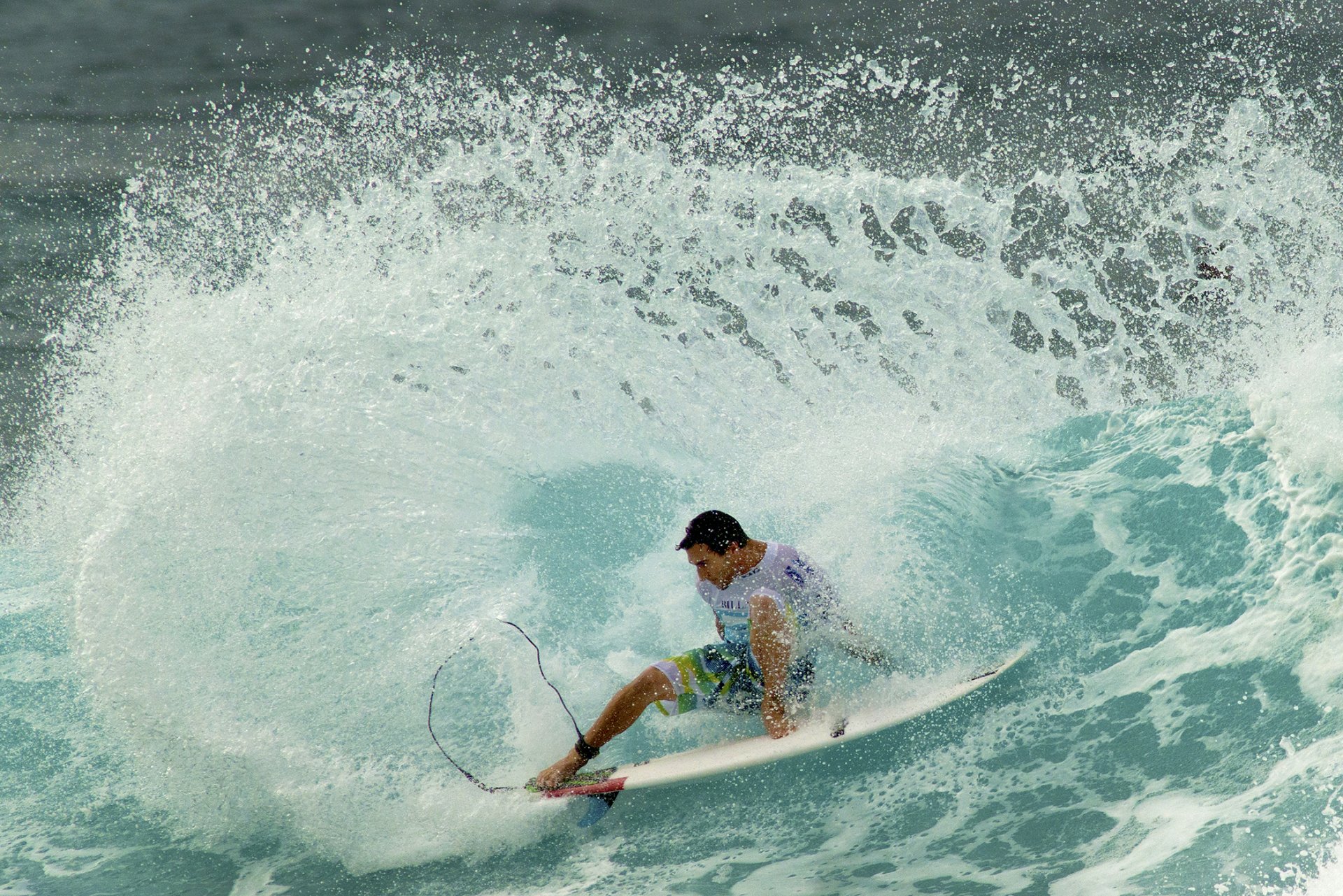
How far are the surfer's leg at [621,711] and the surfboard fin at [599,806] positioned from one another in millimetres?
169

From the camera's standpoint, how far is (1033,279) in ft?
23.5

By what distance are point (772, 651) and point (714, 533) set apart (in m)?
0.58

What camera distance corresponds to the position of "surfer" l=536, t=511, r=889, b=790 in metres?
4.14

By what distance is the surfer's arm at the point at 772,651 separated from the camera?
4.13m

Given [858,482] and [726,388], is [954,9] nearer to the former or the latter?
[726,388]

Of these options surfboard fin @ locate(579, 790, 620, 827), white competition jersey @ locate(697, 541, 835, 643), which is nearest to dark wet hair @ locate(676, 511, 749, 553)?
white competition jersey @ locate(697, 541, 835, 643)

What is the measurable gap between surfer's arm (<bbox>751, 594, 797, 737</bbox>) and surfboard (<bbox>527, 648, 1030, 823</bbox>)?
0.42 ft

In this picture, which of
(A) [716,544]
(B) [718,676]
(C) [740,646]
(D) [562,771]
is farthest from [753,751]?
(A) [716,544]

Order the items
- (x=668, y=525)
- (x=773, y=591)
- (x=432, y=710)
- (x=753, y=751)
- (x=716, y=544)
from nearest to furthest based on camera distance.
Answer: (x=716, y=544)
(x=773, y=591)
(x=753, y=751)
(x=432, y=710)
(x=668, y=525)

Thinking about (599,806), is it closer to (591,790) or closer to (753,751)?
(591,790)

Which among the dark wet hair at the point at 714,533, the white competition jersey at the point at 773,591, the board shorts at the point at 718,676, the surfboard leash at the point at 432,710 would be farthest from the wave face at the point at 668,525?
the dark wet hair at the point at 714,533

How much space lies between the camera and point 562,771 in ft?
14.5

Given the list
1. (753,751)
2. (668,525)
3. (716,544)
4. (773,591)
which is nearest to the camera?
(716,544)

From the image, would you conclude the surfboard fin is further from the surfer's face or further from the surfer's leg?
the surfer's face
